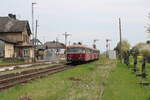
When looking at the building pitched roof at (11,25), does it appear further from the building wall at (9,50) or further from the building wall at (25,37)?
the building wall at (9,50)

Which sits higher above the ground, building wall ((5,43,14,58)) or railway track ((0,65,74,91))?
building wall ((5,43,14,58))

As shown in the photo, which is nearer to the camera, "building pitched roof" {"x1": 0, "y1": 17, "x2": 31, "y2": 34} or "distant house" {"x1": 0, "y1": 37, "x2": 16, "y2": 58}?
"distant house" {"x1": 0, "y1": 37, "x2": 16, "y2": 58}

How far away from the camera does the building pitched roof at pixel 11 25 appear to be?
190 ft

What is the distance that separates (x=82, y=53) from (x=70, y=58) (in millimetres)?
1759

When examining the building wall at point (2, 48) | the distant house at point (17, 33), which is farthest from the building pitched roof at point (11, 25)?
the building wall at point (2, 48)

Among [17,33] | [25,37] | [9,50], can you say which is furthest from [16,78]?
[25,37]

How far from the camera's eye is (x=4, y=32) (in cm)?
5756

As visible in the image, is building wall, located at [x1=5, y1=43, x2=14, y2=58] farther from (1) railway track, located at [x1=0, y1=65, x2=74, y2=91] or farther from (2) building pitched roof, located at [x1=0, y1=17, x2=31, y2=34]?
(1) railway track, located at [x1=0, y1=65, x2=74, y2=91]

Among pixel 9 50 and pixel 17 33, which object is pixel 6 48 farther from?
pixel 17 33

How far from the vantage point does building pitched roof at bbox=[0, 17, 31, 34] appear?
5778cm

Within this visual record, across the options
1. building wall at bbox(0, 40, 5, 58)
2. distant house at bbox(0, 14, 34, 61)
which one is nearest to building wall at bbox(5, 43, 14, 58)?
building wall at bbox(0, 40, 5, 58)

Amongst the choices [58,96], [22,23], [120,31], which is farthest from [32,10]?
[58,96]

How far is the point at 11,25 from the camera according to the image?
5906 cm

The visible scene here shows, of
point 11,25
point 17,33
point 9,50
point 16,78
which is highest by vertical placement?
point 11,25
